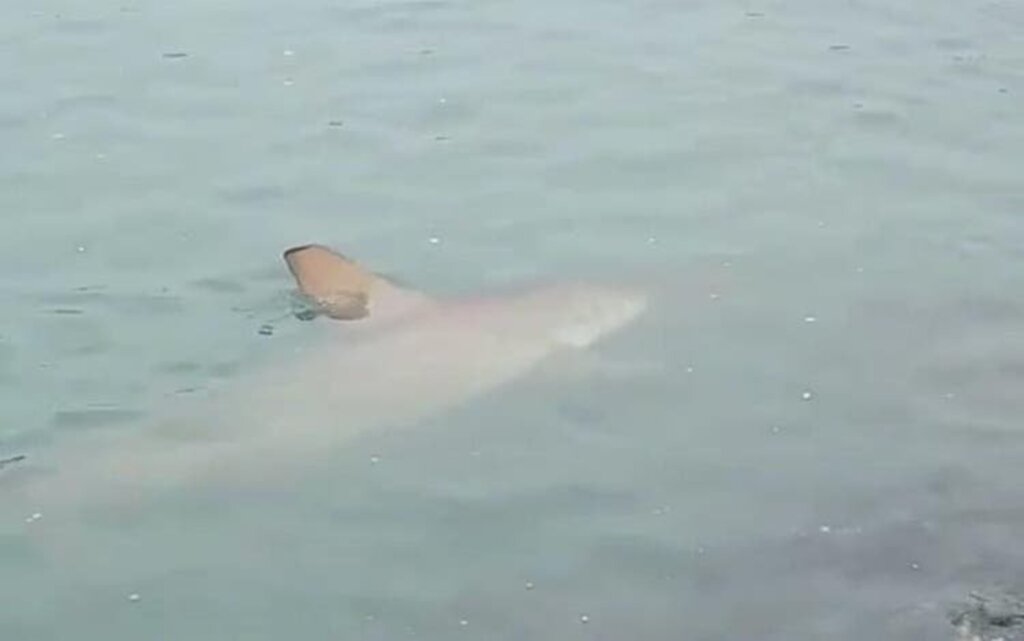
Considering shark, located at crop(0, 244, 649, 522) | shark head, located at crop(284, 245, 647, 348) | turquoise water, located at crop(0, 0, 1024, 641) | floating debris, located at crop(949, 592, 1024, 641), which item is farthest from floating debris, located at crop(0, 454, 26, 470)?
floating debris, located at crop(949, 592, 1024, 641)

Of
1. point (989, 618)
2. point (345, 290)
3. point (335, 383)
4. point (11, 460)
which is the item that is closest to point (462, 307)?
point (345, 290)

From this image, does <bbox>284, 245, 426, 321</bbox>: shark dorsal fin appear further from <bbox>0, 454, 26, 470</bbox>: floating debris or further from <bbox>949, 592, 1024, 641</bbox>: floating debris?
<bbox>949, 592, 1024, 641</bbox>: floating debris

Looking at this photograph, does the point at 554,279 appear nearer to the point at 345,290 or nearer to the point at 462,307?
the point at 462,307

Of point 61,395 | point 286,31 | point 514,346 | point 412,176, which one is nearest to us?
point 61,395

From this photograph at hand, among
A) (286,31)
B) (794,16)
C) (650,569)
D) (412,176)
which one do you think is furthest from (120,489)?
(794,16)

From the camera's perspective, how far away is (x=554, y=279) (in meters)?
10.5

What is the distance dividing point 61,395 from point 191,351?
75 centimetres

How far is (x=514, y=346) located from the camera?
32.2 ft

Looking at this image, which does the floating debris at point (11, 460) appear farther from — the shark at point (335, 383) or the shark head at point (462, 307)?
the shark head at point (462, 307)

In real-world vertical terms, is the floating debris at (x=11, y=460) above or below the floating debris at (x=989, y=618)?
above

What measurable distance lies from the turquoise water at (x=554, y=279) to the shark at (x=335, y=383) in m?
0.13

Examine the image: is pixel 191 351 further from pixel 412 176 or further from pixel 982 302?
pixel 982 302

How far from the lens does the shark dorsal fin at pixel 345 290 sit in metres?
9.81

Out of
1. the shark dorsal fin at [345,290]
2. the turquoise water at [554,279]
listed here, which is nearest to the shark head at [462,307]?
the shark dorsal fin at [345,290]
